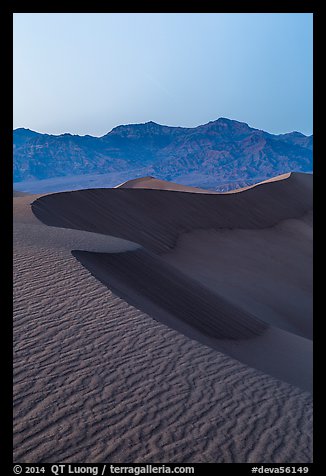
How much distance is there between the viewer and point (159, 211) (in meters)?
21.5

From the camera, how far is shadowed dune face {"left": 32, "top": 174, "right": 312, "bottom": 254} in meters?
16.1

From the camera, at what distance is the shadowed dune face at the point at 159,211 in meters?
16.1

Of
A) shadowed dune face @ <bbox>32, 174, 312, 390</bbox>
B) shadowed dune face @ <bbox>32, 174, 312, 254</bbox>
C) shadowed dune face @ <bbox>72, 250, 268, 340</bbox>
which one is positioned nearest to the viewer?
shadowed dune face @ <bbox>72, 250, 268, 340</bbox>

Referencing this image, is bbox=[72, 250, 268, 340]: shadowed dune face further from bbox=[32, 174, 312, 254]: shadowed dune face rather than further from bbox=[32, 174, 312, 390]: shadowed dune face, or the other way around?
bbox=[32, 174, 312, 254]: shadowed dune face

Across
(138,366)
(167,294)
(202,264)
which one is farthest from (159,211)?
(138,366)

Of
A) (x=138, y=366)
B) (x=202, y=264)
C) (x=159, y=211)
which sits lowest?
(x=202, y=264)

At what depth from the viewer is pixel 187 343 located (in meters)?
4.67

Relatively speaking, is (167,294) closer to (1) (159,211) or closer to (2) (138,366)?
(2) (138,366)

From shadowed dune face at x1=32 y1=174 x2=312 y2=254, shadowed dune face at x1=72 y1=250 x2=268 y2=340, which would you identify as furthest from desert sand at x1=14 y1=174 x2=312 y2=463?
shadowed dune face at x1=32 y1=174 x2=312 y2=254

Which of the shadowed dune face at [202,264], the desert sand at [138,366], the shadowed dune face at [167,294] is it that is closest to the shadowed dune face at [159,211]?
the shadowed dune face at [202,264]

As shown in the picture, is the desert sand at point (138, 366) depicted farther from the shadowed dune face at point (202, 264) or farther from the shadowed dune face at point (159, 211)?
the shadowed dune face at point (159, 211)

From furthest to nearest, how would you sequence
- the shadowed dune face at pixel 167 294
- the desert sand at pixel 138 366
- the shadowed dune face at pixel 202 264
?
the shadowed dune face at pixel 202 264
the shadowed dune face at pixel 167 294
the desert sand at pixel 138 366

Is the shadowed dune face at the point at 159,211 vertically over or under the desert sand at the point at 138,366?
over
